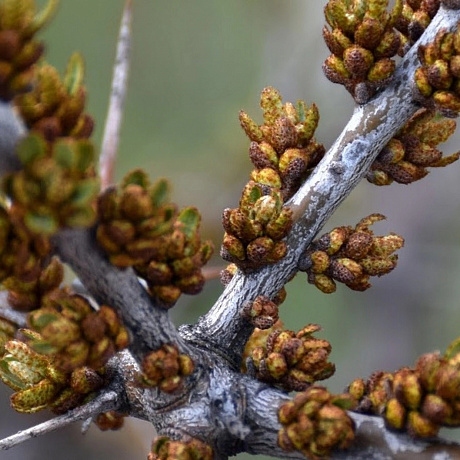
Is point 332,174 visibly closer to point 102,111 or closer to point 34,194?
point 34,194

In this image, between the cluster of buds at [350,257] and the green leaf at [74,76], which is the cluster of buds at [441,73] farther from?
the green leaf at [74,76]

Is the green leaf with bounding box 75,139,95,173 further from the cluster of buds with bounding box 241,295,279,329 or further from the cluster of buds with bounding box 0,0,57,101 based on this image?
the cluster of buds with bounding box 241,295,279,329

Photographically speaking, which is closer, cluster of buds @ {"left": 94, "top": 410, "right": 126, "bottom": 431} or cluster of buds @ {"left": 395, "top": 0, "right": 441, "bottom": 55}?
cluster of buds @ {"left": 395, "top": 0, "right": 441, "bottom": 55}

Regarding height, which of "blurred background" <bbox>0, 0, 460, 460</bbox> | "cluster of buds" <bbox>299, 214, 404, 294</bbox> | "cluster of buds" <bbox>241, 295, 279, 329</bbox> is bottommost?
"cluster of buds" <bbox>241, 295, 279, 329</bbox>

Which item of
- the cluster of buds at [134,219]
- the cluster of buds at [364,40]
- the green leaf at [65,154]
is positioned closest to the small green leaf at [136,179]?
the cluster of buds at [134,219]

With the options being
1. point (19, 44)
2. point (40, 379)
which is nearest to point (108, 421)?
point (40, 379)

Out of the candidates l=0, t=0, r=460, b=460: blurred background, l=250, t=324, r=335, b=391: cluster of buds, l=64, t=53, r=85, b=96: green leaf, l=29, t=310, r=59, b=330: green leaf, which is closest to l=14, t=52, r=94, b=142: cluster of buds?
l=64, t=53, r=85, b=96: green leaf
